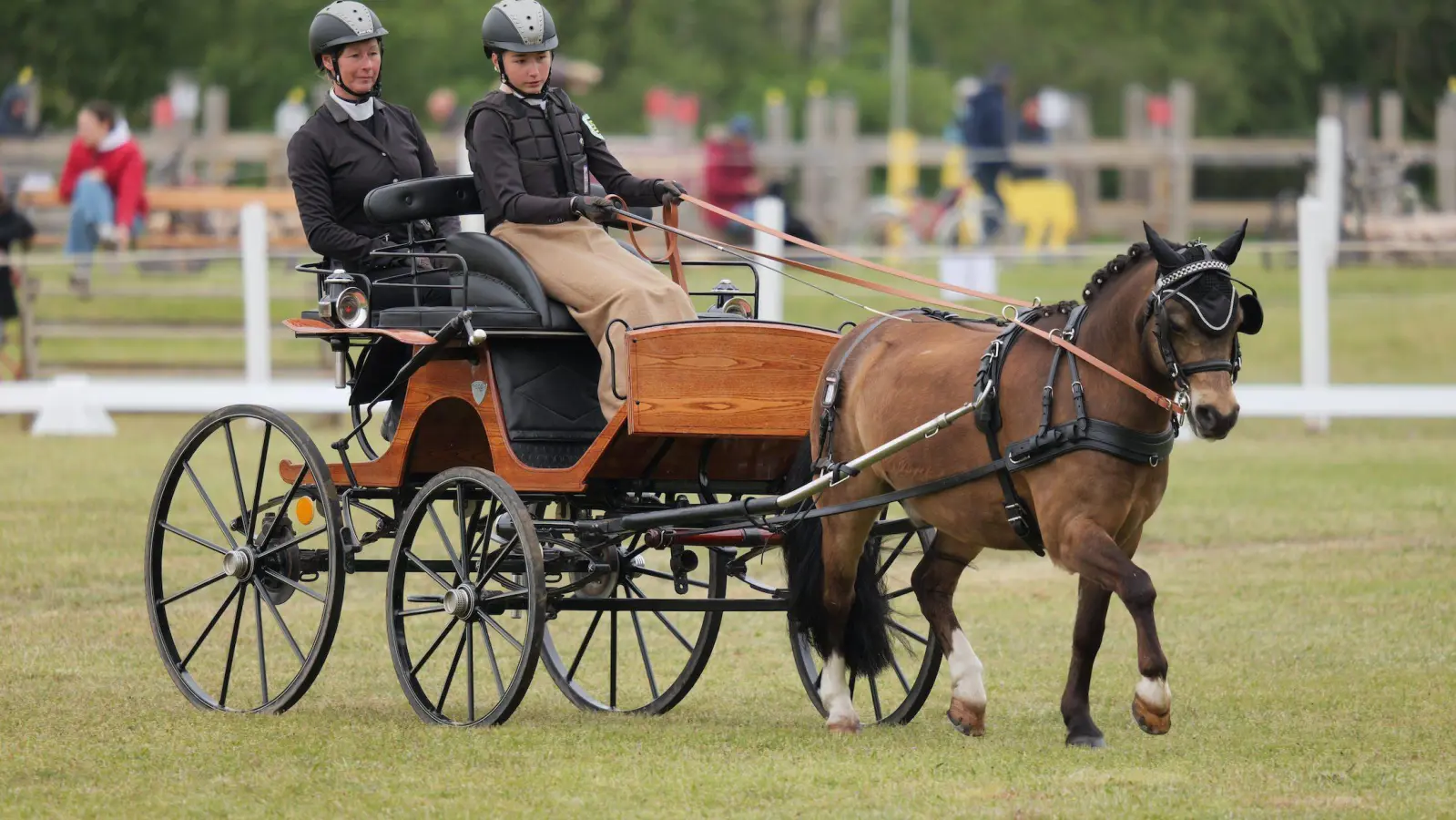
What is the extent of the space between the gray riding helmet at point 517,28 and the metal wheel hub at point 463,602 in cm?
176

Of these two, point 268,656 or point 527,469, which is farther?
point 268,656

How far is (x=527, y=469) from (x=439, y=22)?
26.0 m

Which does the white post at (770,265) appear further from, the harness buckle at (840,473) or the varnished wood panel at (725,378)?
the harness buckle at (840,473)

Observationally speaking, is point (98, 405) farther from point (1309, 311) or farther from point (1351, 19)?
point (1351, 19)

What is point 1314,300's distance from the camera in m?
16.4

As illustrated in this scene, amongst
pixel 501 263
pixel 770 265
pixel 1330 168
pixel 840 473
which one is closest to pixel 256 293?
pixel 770 265

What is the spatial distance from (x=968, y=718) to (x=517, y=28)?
2636 mm

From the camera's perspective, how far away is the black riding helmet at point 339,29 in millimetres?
8008

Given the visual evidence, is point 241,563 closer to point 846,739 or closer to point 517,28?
point 517,28

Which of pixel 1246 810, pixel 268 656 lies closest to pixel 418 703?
pixel 268 656

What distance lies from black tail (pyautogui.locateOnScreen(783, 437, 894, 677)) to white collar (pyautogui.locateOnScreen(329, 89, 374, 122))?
2.05 m

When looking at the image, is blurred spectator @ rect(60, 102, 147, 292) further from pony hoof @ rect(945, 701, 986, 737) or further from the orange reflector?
pony hoof @ rect(945, 701, 986, 737)

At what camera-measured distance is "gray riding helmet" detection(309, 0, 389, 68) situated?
315 inches

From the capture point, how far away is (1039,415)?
6.62 meters
